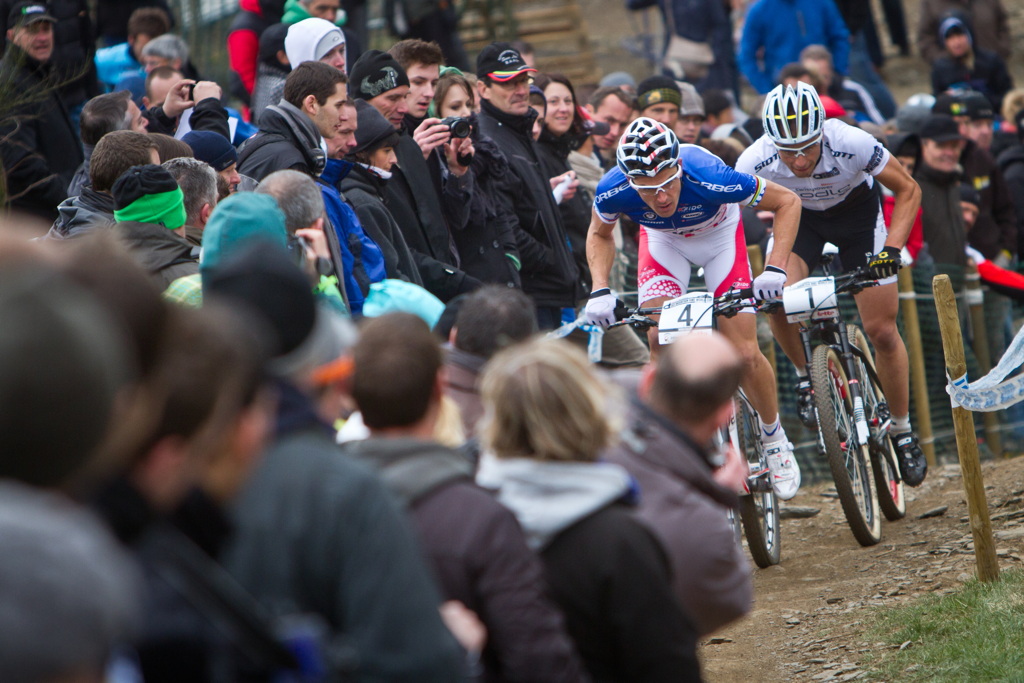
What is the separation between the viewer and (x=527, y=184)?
7.47 meters

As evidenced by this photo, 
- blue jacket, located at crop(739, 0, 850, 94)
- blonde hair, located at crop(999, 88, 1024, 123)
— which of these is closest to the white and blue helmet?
blue jacket, located at crop(739, 0, 850, 94)

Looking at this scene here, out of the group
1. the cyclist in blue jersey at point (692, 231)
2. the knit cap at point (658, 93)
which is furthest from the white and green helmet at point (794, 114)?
the knit cap at point (658, 93)

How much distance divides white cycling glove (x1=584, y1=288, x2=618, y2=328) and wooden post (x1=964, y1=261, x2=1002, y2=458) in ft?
17.7

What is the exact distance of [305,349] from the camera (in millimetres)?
2486

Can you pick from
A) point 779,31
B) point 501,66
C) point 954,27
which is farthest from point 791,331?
point 954,27

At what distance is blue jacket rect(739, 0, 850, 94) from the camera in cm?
1377

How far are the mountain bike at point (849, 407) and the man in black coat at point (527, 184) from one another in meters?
1.58

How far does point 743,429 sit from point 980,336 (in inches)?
182

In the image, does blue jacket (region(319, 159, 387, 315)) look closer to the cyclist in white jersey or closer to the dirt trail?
the dirt trail

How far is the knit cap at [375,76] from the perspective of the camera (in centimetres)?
677

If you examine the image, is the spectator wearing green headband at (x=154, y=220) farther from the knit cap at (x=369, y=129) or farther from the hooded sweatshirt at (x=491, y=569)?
the hooded sweatshirt at (x=491, y=569)

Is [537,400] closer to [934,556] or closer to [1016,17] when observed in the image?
[934,556]

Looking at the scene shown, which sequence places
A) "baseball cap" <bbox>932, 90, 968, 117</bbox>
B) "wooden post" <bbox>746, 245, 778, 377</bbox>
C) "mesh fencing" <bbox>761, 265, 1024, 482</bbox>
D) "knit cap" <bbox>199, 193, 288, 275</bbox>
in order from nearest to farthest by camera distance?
"knit cap" <bbox>199, 193, 288, 275</bbox>, "wooden post" <bbox>746, 245, 778, 377</bbox>, "mesh fencing" <bbox>761, 265, 1024, 482</bbox>, "baseball cap" <bbox>932, 90, 968, 117</bbox>

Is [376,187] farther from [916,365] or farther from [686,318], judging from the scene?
[916,365]
